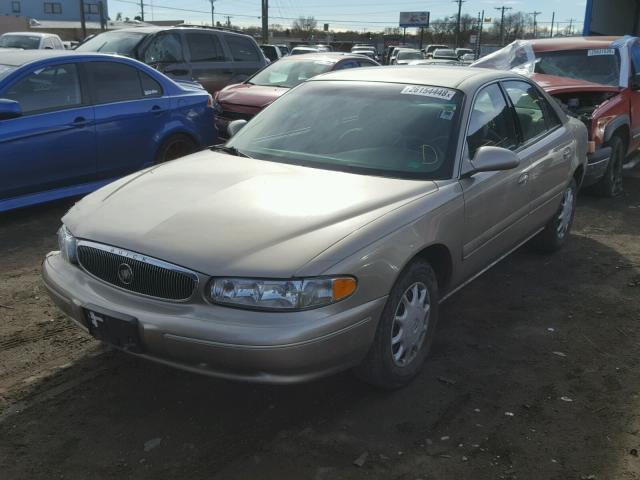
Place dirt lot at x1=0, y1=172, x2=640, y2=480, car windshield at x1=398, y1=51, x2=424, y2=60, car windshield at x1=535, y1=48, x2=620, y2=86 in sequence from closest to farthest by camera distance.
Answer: dirt lot at x1=0, y1=172, x2=640, y2=480, car windshield at x1=535, y1=48, x2=620, y2=86, car windshield at x1=398, y1=51, x2=424, y2=60

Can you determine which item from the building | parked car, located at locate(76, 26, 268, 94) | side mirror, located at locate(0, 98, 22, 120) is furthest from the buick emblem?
the building

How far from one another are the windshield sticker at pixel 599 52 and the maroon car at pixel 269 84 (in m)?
3.00

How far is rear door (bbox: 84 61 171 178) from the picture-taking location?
21.1ft

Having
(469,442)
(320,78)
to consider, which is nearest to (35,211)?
(320,78)

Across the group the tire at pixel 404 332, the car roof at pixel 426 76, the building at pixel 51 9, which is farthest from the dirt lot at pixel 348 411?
the building at pixel 51 9

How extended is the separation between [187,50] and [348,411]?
9062mm

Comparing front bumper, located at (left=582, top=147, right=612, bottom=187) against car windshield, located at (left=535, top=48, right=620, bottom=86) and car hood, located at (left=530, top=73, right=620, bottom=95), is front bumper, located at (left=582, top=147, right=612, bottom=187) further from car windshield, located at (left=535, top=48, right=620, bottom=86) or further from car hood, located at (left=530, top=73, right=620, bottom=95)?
car windshield, located at (left=535, top=48, right=620, bottom=86)

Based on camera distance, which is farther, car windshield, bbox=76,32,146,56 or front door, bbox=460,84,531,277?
car windshield, bbox=76,32,146,56

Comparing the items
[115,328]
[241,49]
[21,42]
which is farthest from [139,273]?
[21,42]

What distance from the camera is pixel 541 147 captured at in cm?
482

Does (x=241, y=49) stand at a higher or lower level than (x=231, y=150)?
higher

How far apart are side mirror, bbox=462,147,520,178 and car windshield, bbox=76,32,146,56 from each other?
8.06 m

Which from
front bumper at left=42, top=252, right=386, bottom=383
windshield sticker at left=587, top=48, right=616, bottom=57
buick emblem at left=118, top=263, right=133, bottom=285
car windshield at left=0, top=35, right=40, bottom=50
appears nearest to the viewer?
front bumper at left=42, top=252, right=386, bottom=383

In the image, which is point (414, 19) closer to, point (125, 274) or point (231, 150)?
point (231, 150)
